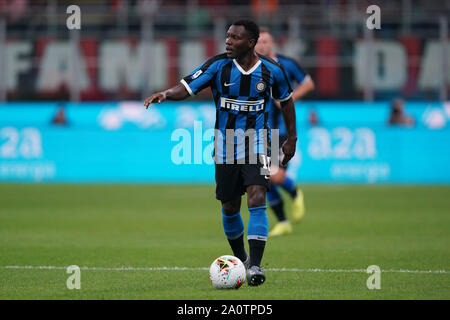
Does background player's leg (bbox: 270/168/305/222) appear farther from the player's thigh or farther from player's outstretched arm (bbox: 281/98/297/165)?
the player's thigh

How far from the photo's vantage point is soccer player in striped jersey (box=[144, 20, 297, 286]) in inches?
279

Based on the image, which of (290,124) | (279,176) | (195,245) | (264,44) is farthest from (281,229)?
(290,124)

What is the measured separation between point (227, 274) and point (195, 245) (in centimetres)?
328

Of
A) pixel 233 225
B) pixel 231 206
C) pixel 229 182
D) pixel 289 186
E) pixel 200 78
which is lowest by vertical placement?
pixel 289 186

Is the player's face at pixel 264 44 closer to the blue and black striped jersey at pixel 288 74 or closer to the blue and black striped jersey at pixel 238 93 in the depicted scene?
the blue and black striped jersey at pixel 288 74

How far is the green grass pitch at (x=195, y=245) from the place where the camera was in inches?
265

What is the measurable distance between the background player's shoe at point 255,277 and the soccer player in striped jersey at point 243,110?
296mm

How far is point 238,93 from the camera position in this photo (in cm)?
719

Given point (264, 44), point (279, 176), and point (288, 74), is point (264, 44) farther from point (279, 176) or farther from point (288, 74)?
point (279, 176)

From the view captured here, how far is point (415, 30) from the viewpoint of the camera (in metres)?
23.2

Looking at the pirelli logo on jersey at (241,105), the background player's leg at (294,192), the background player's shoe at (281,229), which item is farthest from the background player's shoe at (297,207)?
the pirelli logo on jersey at (241,105)

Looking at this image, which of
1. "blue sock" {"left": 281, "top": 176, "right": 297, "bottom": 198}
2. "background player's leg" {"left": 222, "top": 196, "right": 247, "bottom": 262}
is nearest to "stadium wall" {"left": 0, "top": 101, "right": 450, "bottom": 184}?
"blue sock" {"left": 281, "top": 176, "right": 297, "bottom": 198}

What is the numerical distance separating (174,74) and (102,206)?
936cm

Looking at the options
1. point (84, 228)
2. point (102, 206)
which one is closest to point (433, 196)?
point (102, 206)
